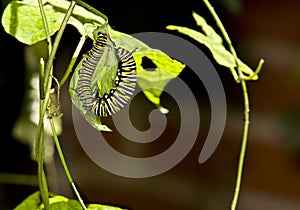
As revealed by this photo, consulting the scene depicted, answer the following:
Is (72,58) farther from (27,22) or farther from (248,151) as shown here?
(248,151)

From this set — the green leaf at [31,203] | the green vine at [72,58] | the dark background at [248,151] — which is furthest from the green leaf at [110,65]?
the dark background at [248,151]

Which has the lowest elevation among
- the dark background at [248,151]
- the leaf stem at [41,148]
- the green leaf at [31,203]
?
the dark background at [248,151]

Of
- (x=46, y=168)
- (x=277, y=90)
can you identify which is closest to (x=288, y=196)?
(x=277, y=90)

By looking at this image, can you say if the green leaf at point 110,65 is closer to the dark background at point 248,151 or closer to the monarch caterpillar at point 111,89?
the monarch caterpillar at point 111,89

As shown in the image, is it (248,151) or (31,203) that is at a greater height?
(31,203)

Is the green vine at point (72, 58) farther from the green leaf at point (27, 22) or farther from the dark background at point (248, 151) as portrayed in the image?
the dark background at point (248, 151)

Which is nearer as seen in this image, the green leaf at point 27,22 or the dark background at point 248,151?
the green leaf at point 27,22

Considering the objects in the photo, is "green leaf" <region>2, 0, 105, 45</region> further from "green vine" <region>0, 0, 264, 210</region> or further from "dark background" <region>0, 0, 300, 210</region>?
"dark background" <region>0, 0, 300, 210</region>

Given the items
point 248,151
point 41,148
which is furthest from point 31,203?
point 248,151

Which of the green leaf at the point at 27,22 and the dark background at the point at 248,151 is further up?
the green leaf at the point at 27,22

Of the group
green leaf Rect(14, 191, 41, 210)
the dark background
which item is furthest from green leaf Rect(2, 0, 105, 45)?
the dark background
